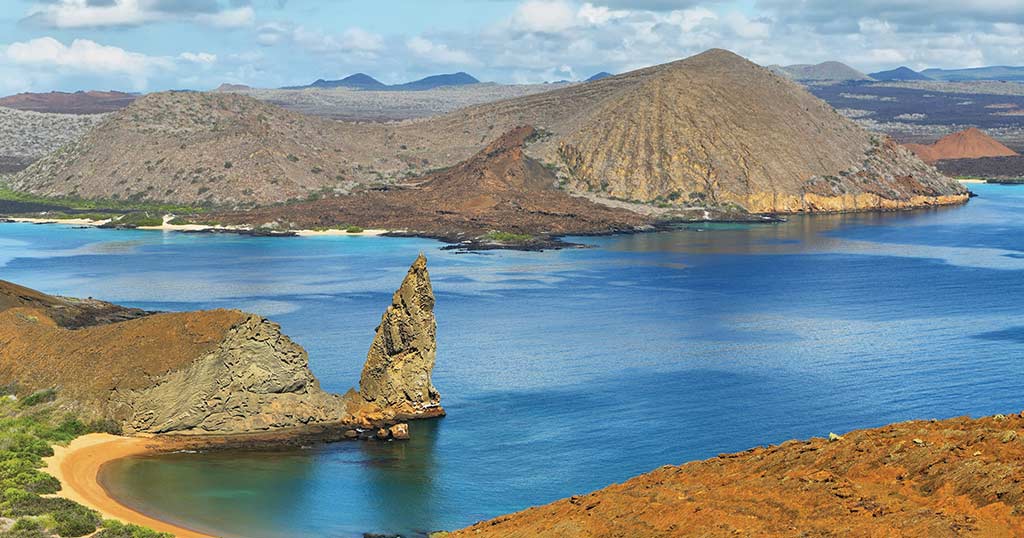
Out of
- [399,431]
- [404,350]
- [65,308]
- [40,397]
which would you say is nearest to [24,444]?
[40,397]

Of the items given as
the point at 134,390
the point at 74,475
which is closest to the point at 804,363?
the point at 134,390

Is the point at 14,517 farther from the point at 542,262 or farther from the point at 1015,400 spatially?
the point at 542,262

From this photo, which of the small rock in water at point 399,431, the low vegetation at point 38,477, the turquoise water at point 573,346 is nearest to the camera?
the low vegetation at point 38,477

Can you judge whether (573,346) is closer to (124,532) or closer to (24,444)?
(24,444)

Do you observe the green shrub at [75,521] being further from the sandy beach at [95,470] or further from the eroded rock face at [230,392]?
the eroded rock face at [230,392]

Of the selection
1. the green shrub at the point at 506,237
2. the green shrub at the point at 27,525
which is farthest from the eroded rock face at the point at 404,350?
the green shrub at the point at 506,237

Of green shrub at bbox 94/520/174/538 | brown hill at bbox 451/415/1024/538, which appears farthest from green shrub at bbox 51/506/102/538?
brown hill at bbox 451/415/1024/538
